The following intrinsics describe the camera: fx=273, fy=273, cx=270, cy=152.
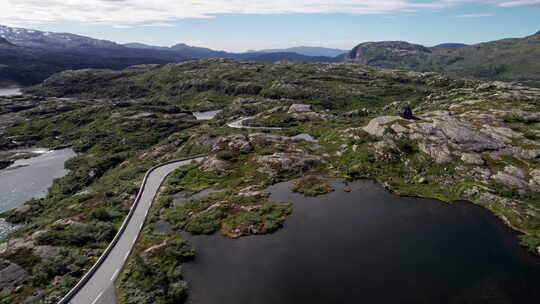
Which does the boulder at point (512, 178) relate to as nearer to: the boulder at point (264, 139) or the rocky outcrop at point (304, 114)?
the boulder at point (264, 139)

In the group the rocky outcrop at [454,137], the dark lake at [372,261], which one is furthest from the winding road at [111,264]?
the rocky outcrop at [454,137]

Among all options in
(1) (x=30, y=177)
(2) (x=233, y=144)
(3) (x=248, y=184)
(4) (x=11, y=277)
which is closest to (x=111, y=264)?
(4) (x=11, y=277)

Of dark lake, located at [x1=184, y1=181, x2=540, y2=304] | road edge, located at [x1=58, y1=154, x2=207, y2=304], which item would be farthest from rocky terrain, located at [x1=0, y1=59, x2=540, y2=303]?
dark lake, located at [x1=184, y1=181, x2=540, y2=304]

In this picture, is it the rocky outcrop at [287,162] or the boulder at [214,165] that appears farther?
the boulder at [214,165]

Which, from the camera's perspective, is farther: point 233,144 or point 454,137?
point 233,144

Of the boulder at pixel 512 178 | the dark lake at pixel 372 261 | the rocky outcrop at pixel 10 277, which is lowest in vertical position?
the rocky outcrop at pixel 10 277

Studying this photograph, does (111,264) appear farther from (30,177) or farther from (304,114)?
(304,114)
